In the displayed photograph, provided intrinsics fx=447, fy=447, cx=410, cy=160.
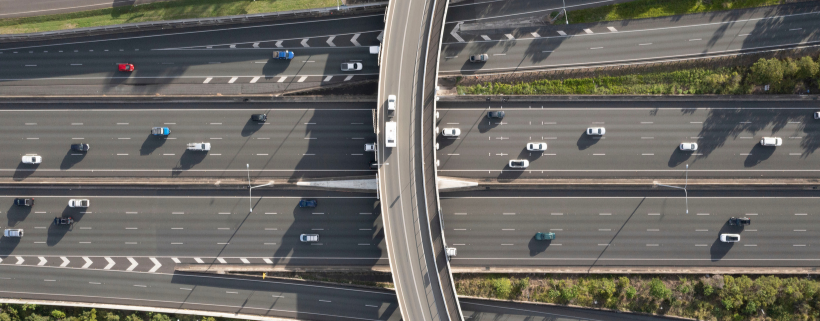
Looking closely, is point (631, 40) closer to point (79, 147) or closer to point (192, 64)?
point (192, 64)

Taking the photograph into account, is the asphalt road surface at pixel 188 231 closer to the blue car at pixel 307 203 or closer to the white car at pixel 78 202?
the white car at pixel 78 202

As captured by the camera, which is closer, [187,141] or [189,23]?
[187,141]

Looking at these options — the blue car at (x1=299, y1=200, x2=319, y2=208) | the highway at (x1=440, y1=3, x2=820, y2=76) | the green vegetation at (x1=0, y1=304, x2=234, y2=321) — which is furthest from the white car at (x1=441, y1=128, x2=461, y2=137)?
the green vegetation at (x1=0, y1=304, x2=234, y2=321)

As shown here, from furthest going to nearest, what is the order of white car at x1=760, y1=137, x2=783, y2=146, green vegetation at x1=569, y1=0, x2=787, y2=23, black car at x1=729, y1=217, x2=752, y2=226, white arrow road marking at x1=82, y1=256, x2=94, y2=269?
white arrow road marking at x1=82, y1=256, x2=94, y2=269 < green vegetation at x1=569, y1=0, x2=787, y2=23 < white car at x1=760, y1=137, x2=783, y2=146 < black car at x1=729, y1=217, x2=752, y2=226

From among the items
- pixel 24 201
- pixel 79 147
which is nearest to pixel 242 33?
pixel 79 147

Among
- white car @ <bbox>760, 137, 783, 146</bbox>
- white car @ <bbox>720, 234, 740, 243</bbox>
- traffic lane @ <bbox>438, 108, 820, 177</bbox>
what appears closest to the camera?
white car @ <bbox>720, 234, 740, 243</bbox>

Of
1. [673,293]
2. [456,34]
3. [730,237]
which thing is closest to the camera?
[730,237]

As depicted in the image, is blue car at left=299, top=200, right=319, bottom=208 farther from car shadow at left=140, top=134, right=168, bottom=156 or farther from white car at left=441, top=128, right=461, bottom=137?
car shadow at left=140, top=134, right=168, bottom=156
